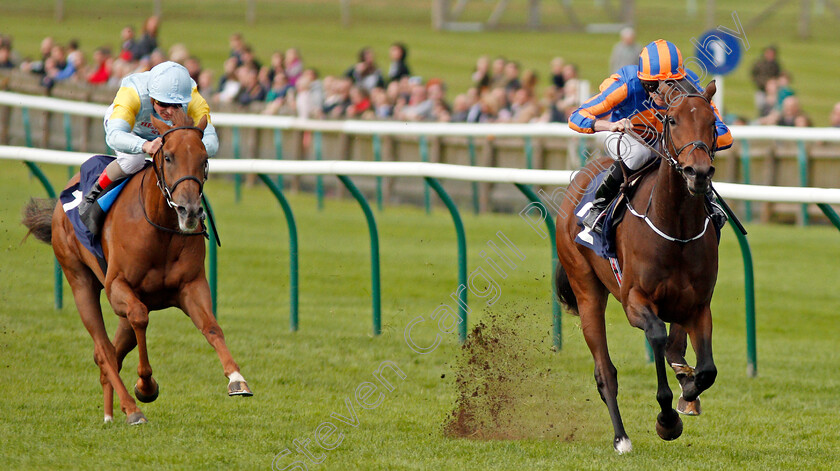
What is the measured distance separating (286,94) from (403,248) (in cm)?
620

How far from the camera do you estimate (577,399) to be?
6.55m

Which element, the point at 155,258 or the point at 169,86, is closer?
the point at 155,258

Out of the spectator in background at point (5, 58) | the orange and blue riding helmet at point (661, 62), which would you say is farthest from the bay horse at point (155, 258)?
the spectator in background at point (5, 58)

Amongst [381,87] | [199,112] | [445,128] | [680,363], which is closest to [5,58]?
[381,87]

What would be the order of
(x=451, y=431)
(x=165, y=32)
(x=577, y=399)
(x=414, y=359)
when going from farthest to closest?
(x=165, y=32)
(x=414, y=359)
(x=577, y=399)
(x=451, y=431)

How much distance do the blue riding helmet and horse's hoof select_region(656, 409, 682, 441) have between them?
8.62 feet

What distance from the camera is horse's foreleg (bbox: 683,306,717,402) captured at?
5176mm

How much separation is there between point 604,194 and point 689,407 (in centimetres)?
105

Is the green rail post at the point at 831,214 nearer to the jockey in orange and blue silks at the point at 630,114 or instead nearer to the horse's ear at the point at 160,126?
the jockey in orange and blue silks at the point at 630,114

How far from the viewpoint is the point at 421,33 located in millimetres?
31734

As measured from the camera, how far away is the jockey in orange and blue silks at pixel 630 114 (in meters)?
5.41

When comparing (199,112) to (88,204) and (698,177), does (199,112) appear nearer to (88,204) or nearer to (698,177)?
(88,204)

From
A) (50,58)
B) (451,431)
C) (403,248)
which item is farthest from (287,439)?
(50,58)

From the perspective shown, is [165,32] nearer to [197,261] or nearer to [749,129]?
[749,129]
